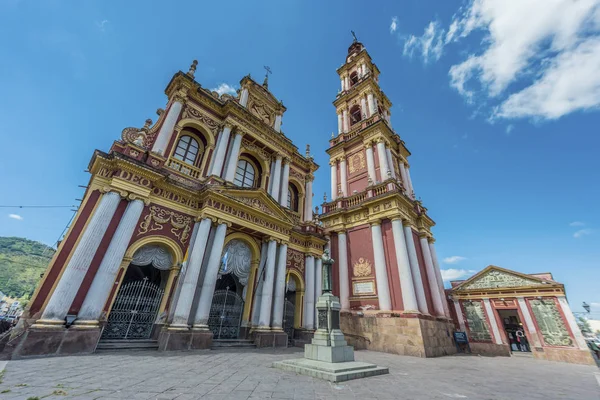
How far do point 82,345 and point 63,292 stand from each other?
1.58 m

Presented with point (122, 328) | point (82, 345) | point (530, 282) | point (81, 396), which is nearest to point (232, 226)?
point (122, 328)

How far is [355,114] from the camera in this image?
2111 centimetres

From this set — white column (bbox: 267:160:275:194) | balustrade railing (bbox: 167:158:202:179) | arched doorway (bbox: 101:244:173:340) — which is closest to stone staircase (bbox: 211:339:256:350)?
arched doorway (bbox: 101:244:173:340)

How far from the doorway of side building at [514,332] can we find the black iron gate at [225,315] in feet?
69.1

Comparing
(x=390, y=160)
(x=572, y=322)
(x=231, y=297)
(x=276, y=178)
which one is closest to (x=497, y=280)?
(x=572, y=322)

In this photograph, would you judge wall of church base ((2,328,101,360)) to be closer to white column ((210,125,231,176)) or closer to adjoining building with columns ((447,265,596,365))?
white column ((210,125,231,176))

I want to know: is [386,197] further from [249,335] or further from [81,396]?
[81,396]

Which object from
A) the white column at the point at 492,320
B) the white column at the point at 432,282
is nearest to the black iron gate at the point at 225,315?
the white column at the point at 432,282

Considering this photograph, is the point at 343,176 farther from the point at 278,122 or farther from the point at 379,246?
the point at 379,246

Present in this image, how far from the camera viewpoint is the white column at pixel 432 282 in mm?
13138

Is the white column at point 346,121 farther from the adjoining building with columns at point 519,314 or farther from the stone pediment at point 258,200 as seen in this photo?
the adjoining building with columns at point 519,314

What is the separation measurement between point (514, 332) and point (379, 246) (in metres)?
19.6

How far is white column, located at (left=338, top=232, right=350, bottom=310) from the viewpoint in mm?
13455

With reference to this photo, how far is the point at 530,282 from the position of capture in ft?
58.0
